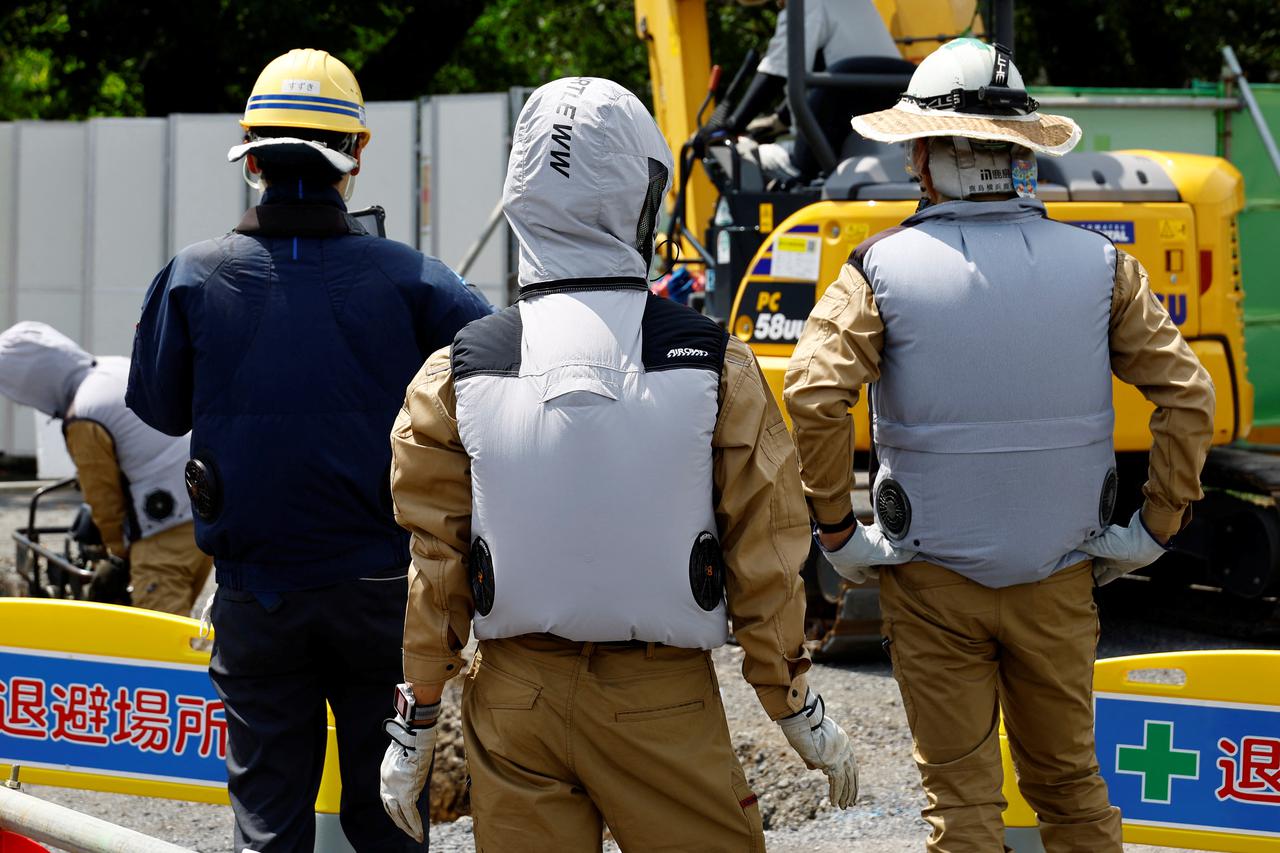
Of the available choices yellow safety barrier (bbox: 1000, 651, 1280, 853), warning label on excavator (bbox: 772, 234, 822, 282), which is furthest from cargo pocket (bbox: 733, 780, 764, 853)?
warning label on excavator (bbox: 772, 234, 822, 282)

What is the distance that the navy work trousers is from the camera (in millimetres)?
3480

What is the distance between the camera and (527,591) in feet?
9.18

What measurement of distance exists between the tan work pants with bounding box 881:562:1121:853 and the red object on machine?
6.11 ft

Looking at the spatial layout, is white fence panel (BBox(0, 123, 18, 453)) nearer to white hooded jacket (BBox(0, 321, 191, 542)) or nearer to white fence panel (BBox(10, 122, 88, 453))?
white fence panel (BBox(10, 122, 88, 453))

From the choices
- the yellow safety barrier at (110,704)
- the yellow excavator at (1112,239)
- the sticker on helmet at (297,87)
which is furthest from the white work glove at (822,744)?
the yellow excavator at (1112,239)

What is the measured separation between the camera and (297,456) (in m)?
3.45

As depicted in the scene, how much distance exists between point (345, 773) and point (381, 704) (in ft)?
0.61

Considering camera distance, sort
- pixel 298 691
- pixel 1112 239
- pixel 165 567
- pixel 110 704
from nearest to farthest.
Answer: pixel 298 691, pixel 110 704, pixel 165 567, pixel 1112 239

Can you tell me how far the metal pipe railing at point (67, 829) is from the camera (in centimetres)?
258

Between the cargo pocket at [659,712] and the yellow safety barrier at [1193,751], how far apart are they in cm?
144

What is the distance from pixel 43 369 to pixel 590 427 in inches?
175

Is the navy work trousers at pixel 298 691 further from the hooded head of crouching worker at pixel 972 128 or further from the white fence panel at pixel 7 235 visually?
the white fence panel at pixel 7 235

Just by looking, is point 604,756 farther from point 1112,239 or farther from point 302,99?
point 1112,239

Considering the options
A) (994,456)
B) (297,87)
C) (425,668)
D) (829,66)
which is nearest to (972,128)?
(994,456)
